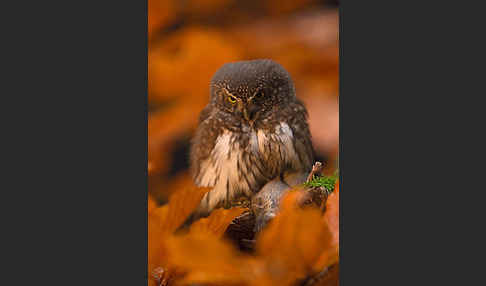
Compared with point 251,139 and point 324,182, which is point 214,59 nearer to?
point 251,139

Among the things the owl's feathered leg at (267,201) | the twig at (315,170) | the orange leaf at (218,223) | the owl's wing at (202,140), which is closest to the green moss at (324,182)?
the twig at (315,170)

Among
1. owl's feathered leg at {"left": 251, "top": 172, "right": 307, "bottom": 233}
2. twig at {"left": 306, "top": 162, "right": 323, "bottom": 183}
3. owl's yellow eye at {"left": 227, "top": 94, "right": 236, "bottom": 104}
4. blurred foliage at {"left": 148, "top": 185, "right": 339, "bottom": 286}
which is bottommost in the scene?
blurred foliage at {"left": 148, "top": 185, "right": 339, "bottom": 286}

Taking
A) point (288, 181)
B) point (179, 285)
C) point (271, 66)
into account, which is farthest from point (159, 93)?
point (179, 285)

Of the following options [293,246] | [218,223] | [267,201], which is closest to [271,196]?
[267,201]

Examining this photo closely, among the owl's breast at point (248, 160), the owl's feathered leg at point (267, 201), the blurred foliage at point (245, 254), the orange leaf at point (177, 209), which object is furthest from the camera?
the owl's breast at point (248, 160)

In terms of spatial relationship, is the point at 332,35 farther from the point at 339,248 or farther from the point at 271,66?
the point at 339,248

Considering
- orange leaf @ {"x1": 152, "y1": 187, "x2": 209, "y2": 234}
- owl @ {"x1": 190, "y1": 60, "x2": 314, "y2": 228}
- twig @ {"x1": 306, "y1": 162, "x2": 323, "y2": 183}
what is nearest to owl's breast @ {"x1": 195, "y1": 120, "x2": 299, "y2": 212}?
owl @ {"x1": 190, "y1": 60, "x2": 314, "y2": 228}

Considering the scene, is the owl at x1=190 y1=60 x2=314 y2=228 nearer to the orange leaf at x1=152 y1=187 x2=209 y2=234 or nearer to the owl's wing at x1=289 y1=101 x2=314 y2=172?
the owl's wing at x1=289 y1=101 x2=314 y2=172

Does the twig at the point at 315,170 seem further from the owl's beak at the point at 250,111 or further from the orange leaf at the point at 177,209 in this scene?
the orange leaf at the point at 177,209

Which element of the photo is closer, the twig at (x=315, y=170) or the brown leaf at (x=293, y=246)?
the brown leaf at (x=293, y=246)
